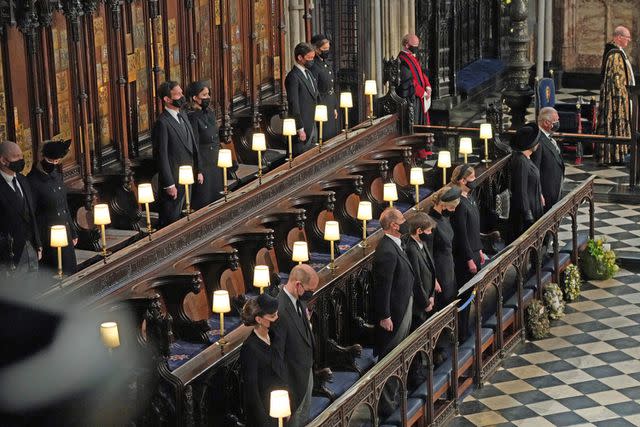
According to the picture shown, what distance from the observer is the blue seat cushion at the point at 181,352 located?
39.6ft

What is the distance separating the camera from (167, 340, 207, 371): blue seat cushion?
39.6 ft

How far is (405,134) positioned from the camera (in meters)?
18.7

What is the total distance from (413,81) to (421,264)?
7.03m

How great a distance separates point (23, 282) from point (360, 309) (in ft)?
9.76

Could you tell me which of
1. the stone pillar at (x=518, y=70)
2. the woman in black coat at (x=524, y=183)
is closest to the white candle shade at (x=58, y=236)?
the woman in black coat at (x=524, y=183)

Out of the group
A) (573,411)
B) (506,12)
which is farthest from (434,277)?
(506,12)

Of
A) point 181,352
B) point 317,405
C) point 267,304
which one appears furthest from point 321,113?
point 267,304

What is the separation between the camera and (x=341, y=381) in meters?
12.5

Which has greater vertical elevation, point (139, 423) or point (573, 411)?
point (139, 423)

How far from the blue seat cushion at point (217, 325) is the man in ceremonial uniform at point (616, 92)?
8.98 metres

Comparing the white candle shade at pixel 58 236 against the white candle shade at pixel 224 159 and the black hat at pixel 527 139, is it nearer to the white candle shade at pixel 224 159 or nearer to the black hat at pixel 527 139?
the white candle shade at pixel 224 159

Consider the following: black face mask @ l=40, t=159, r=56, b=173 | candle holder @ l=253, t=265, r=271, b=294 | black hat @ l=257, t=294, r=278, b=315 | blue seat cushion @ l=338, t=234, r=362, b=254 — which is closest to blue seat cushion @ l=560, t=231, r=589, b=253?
blue seat cushion @ l=338, t=234, r=362, b=254

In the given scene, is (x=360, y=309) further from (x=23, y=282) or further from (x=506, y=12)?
(x=506, y=12)

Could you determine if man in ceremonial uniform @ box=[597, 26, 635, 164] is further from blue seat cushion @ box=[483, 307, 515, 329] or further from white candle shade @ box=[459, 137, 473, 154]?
blue seat cushion @ box=[483, 307, 515, 329]
